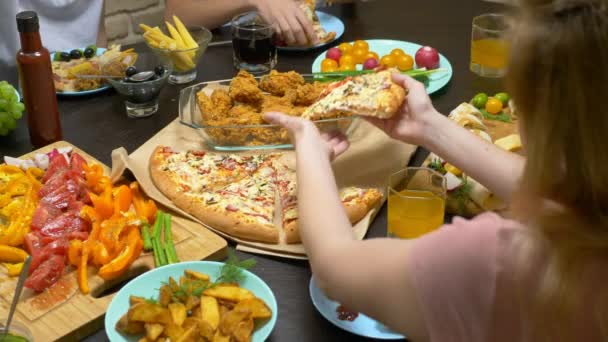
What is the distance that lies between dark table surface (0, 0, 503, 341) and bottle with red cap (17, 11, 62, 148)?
0.23ft

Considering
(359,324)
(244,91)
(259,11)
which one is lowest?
(359,324)

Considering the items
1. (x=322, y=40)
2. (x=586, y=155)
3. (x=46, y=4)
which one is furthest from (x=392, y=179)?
(x=46, y=4)

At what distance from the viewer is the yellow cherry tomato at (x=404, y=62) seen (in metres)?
2.27

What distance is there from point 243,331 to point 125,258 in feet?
1.21

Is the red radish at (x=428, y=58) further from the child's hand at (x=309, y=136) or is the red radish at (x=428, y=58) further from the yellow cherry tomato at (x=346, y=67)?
the child's hand at (x=309, y=136)

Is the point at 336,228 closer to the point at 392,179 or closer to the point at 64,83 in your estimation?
the point at 392,179

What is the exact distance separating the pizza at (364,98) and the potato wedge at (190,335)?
26.2 inches

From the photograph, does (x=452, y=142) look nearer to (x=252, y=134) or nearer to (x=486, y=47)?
(x=252, y=134)

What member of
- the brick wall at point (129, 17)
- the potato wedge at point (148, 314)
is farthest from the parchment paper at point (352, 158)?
the brick wall at point (129, 17)

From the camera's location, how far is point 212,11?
258 cm

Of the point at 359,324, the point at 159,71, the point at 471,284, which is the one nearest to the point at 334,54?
the point at 159,71

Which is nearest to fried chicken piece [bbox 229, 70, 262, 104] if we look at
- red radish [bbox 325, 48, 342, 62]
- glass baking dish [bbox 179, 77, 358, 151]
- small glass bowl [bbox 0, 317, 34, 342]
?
glass baking dish [bbox 179, 77, 358, 151]

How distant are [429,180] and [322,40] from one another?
1.08 metres

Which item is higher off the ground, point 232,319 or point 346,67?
point 346,67
